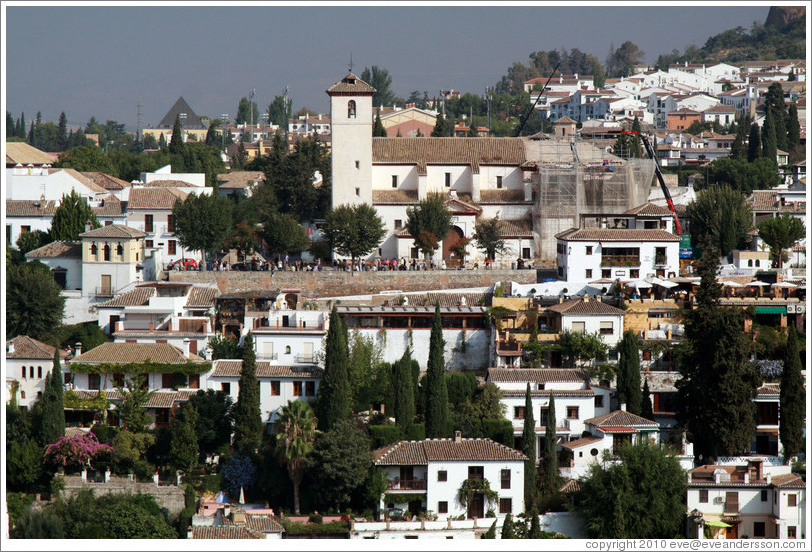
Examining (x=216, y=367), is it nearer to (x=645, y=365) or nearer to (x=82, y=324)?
(x=82, y=324)

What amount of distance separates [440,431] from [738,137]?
142 feet

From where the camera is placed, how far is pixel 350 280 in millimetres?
44250

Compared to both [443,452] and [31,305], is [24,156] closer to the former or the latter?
[31,305]

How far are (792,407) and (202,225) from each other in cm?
2023

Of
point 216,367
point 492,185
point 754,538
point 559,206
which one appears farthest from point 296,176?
point 754,538

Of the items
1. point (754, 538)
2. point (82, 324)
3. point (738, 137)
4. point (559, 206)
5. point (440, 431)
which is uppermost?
point (738, 137)

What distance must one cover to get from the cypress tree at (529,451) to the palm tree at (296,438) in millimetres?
5358

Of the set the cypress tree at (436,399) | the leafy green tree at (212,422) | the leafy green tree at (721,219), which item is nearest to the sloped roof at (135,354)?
the leafy green tree at (212,422)

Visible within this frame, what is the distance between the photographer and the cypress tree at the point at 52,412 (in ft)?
116

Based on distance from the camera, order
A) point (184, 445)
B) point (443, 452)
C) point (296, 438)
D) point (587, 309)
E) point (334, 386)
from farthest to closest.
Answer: point (587, 309)
point (334, 386)
point (184, 445)
point (296, 438)
point (443, 452)

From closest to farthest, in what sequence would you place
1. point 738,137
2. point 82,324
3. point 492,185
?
1. point 82,324
2. point 492,185
3. point 738,137

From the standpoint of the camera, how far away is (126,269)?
143 feet

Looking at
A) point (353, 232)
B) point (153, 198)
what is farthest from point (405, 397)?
point (153, 198)

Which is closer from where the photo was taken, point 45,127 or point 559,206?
point 559,206
